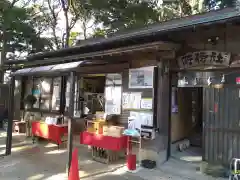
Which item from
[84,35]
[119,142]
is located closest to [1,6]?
[84,35]

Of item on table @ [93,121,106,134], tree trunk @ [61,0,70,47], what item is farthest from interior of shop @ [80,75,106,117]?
tree trunk @ [61,0,70,47]

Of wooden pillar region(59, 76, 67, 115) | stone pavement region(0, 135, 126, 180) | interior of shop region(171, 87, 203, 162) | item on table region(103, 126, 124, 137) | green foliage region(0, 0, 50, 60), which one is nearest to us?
→ stone pavement region(0, 135, 126, 180)

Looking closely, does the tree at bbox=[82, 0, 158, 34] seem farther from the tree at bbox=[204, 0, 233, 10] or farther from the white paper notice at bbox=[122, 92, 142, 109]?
the white paper notice at bbox=[122, 92, 142, 109]

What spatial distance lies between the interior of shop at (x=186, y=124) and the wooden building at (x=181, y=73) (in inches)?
1.3

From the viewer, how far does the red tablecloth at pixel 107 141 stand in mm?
6332

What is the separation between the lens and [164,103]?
6.50 meters

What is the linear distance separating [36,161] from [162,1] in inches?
561

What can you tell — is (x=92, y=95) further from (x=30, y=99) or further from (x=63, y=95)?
(x=30, y=99)

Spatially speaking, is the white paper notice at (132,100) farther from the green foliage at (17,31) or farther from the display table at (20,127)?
the green foliage at (17,31)

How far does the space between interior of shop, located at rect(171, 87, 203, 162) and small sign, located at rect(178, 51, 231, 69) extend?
1.00m

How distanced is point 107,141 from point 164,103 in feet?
6.15

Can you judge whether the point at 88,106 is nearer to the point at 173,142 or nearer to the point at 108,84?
the point at 108,84

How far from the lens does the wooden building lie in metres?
5.45

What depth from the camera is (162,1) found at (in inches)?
671
